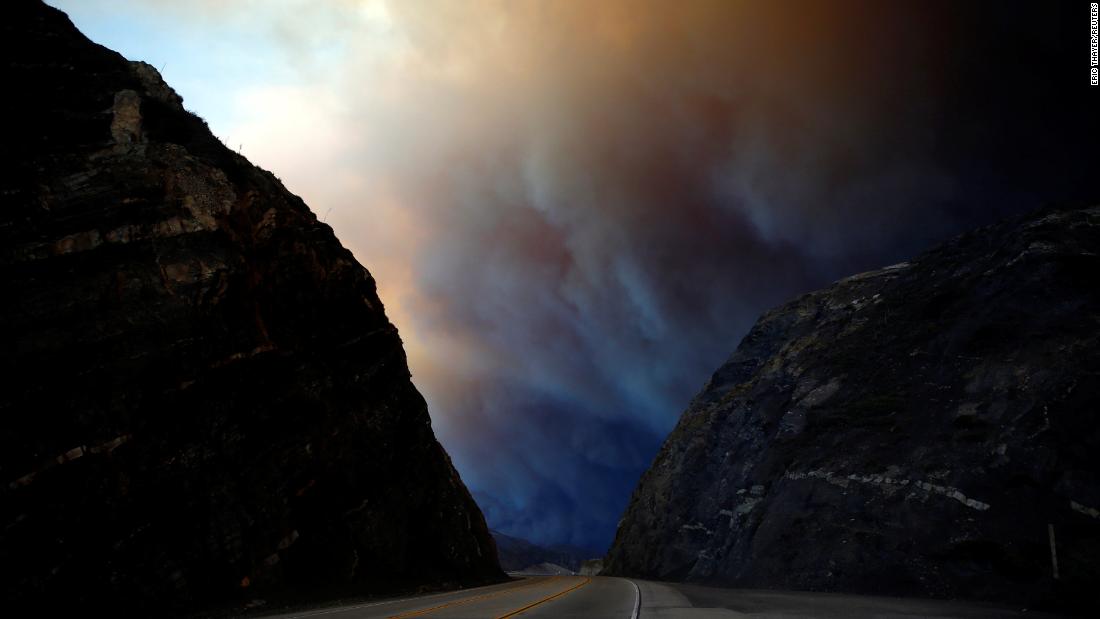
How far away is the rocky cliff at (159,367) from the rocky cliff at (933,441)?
77.0 feet

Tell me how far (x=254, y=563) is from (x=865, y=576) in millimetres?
26141

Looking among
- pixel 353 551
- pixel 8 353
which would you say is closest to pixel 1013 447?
pixel 353 551

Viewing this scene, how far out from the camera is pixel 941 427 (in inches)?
1160

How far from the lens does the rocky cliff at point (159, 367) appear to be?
16.0 metres

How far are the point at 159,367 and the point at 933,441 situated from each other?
115ft

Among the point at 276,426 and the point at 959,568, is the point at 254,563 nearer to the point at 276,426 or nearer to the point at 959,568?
the point at 276,426

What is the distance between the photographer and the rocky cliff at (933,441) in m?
21.7

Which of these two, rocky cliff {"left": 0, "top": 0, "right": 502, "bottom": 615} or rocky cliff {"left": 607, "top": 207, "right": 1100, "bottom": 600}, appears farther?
rocky cliff {"left": 607, "top": 207, "right": 1100, "bottom": 600}

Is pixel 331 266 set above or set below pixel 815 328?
below

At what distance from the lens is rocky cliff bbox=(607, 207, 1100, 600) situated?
71.2 feet

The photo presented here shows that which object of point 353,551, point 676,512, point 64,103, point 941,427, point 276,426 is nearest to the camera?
point 64,103

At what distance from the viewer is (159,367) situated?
1911cm

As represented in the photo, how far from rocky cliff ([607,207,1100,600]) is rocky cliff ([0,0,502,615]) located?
23.5 m

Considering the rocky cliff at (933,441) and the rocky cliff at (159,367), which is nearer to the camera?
the rocky cliff at (159,367)
